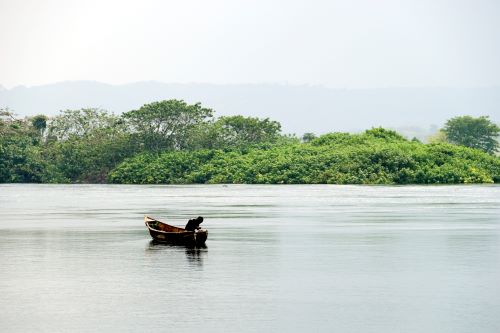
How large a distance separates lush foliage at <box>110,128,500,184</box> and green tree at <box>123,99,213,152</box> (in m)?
2.71

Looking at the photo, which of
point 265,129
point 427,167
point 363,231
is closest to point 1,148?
point 265,129

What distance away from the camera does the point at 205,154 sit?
9038 cm

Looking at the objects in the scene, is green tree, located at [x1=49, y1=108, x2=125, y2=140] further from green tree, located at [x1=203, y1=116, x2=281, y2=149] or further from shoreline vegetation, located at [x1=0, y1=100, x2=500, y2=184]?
green tree, located at [x1=203, y1=116, x2=281, y2=149]

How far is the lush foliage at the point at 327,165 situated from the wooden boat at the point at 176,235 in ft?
184

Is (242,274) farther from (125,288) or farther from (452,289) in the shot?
(452,289)

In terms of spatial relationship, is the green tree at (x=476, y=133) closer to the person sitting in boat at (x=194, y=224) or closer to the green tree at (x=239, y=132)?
the green tree at (x=239, y=132)

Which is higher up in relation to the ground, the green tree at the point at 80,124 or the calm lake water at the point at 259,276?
the green tree at the point at 80,124

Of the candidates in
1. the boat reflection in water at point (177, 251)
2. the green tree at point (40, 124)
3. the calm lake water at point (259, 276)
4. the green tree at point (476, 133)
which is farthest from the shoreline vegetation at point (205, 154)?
the boat reflection in water at point (177, 251)

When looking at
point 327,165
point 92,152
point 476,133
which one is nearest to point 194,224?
point 327,165

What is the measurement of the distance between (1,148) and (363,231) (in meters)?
68.8

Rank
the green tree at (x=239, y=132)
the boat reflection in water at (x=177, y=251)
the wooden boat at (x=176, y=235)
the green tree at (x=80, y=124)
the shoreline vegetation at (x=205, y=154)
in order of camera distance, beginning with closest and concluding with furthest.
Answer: the boat reflection in water at (x=177, y=251) → the wooden boat at (x=176, y=235) → the shoreline vegetation at (x=205, y=154) → the green tree at (x=239, y=132) → the green tree at (x=80, y=124)

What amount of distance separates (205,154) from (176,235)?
63657 millimetres

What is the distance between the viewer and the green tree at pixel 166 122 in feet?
303

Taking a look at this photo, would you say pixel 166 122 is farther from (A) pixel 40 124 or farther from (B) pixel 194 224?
(B) pixel 194 224
